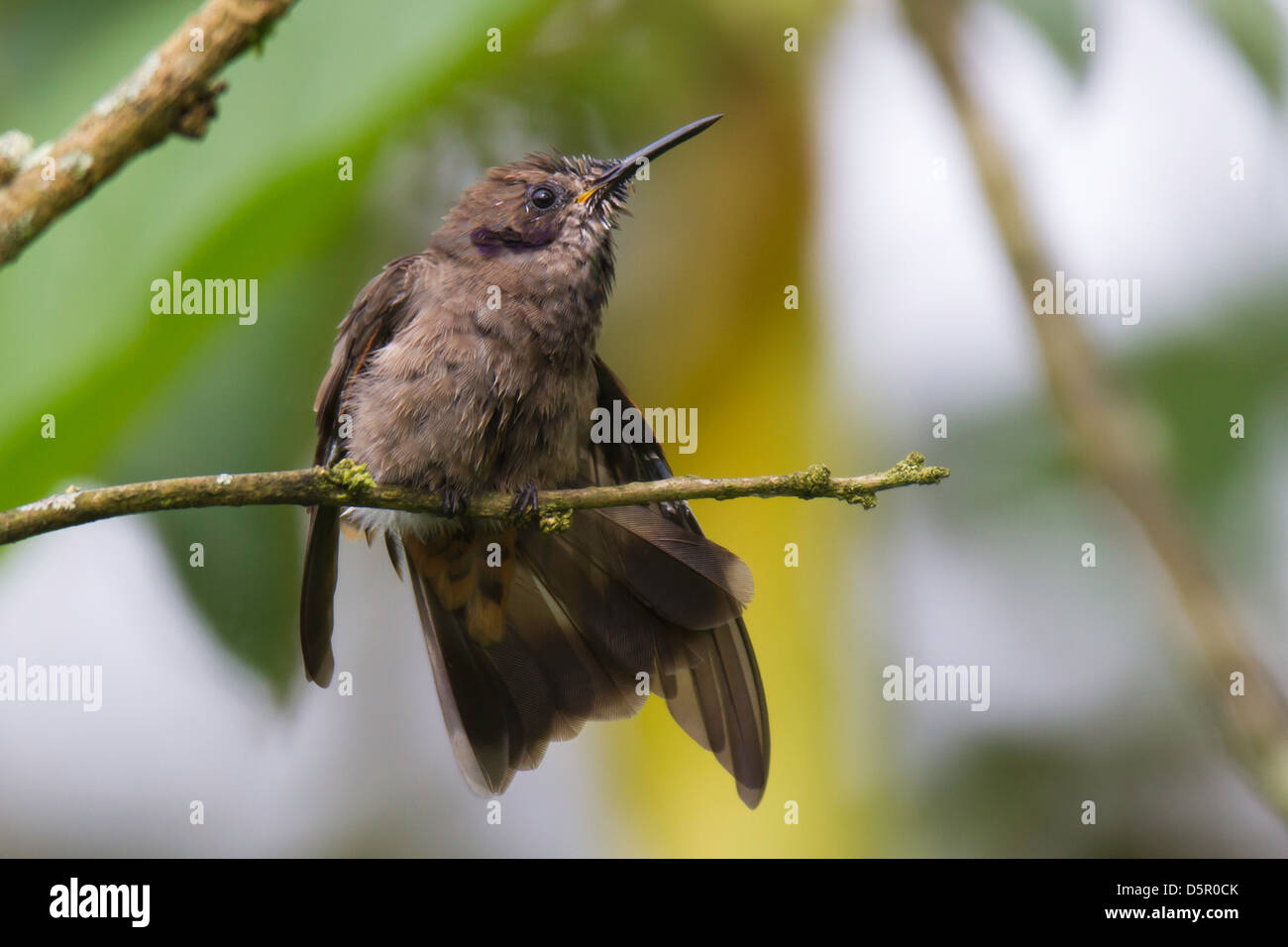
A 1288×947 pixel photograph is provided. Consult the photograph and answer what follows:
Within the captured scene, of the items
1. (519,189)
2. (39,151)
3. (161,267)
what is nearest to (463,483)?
(519,189)

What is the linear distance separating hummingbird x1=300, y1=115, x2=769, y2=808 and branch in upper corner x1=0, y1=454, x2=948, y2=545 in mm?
719

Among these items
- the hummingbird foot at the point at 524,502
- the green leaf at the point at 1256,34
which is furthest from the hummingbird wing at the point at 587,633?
the green leaf at the point at 1256,34

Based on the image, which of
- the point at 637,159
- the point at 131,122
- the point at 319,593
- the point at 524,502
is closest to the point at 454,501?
the point at 524,502

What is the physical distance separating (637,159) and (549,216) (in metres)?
0.35

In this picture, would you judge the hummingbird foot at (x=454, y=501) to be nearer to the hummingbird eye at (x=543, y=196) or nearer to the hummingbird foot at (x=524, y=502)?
the hummingbird foot at (x=524, y=502)

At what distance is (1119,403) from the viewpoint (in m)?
3.10

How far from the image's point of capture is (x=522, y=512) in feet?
10.4

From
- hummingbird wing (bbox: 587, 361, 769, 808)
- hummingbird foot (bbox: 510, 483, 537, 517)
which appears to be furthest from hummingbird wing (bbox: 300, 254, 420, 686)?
hummingbird wing (bbox: 587, 361, 769, 808)

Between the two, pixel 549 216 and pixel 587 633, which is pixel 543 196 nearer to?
pixel 549 216

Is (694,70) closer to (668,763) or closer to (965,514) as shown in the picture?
(965,514)

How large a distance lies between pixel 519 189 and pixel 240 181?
156 cm

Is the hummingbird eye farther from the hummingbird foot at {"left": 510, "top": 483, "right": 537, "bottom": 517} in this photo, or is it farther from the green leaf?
the green leaf

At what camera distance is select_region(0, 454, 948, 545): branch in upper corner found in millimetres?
1834

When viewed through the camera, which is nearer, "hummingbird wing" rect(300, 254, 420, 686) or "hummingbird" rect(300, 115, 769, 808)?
"hummingbird" rect(300, 115, 769, 808)
